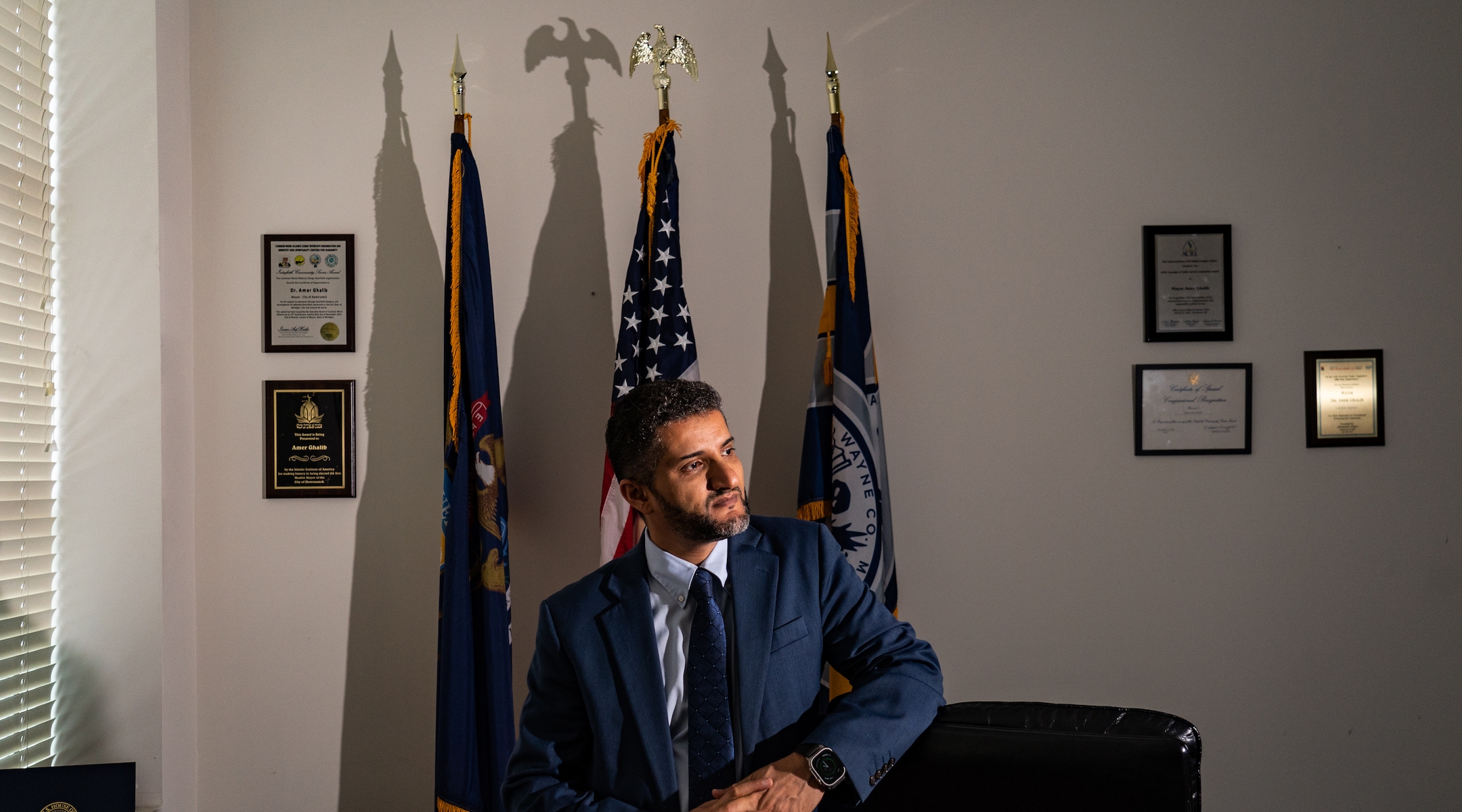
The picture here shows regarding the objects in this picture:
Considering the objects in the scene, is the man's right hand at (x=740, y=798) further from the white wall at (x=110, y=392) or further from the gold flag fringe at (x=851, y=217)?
the white wall at (x=110, y=392)

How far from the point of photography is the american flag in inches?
87.8

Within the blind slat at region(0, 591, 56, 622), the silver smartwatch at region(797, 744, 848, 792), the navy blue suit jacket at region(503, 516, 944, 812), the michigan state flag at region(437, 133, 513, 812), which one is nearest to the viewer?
the silver smartwatch at region(797, 744, 848, 792)

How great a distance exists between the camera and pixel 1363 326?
2.44 meters

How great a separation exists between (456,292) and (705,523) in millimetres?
1080

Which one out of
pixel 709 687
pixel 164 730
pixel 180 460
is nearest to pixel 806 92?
pixel 709 687

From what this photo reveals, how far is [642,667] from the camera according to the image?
1458mm

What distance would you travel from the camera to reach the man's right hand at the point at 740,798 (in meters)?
1.28

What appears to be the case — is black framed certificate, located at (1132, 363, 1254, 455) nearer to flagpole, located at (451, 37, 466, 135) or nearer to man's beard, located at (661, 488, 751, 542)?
man's beard, located at (661, 488, 751, 542)

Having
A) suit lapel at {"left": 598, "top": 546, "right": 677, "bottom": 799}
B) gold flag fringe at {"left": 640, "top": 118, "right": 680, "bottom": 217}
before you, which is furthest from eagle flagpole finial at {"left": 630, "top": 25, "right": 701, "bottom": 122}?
suit lapel at {"left": 598, "top": 546, "right": 677, "bottom": 799}

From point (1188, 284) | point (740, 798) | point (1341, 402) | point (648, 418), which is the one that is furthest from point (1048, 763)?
point (1341, 402)

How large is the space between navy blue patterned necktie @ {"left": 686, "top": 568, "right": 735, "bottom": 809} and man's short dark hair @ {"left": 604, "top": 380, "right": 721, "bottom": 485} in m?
0.25

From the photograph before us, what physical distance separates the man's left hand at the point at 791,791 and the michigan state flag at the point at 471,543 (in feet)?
3.34

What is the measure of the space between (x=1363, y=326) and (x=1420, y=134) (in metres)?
0.58

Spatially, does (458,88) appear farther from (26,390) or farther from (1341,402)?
(1341,402)
